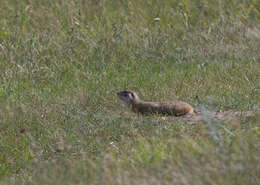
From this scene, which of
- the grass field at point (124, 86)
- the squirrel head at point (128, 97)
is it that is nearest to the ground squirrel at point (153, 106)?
the squirrel head at point (128, 97)

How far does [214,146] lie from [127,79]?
4022 mm

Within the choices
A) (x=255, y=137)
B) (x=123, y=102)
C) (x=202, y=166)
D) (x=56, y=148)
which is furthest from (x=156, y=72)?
(x=202, y=166)

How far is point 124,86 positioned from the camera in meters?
9.19

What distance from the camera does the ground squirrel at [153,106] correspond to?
7.74 metres

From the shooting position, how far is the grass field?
5.30 m

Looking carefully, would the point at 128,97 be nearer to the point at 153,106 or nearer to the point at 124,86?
the point at 153,106

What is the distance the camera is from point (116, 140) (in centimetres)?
726

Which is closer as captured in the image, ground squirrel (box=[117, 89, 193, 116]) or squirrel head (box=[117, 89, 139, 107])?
ground squirrel (box=[117, 89, 193, 116])

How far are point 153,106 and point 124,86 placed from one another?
125 cm

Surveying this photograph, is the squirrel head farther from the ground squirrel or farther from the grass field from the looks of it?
the grass field

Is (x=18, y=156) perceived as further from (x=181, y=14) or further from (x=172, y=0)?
(x=172, y=0)

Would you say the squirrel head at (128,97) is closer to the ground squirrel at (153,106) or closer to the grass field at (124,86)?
the ground squirrel at (153,106)

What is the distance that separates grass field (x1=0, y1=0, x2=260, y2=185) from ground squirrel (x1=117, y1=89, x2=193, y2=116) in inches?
8.5

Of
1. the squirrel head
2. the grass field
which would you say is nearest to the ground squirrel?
the squirrel head
